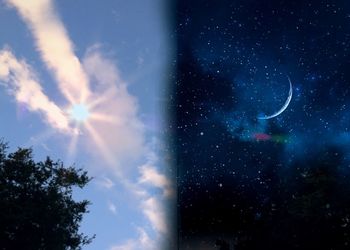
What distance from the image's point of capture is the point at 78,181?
35.5m

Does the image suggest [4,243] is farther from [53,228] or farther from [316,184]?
[316,184]

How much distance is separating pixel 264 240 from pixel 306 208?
2.58m

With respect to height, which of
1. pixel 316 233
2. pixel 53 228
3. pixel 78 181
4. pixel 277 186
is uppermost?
pixel 78 181

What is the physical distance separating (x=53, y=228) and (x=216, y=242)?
18.6 meters

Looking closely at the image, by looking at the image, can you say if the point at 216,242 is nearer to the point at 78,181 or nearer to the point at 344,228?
the point at 344,228

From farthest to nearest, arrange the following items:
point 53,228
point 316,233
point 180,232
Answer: point 53,228 → point 316,233 → point 180,232

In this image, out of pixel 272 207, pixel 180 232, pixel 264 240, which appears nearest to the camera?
pixel 180 232

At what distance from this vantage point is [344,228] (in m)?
16.4

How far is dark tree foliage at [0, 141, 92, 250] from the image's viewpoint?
95.3 ft

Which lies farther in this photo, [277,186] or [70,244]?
[70,244]

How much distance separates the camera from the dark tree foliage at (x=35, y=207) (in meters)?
29.0

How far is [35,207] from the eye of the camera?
30.3 m

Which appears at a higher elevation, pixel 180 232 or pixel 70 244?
pixel 70 244

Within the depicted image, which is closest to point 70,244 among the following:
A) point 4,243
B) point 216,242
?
point 4,243
